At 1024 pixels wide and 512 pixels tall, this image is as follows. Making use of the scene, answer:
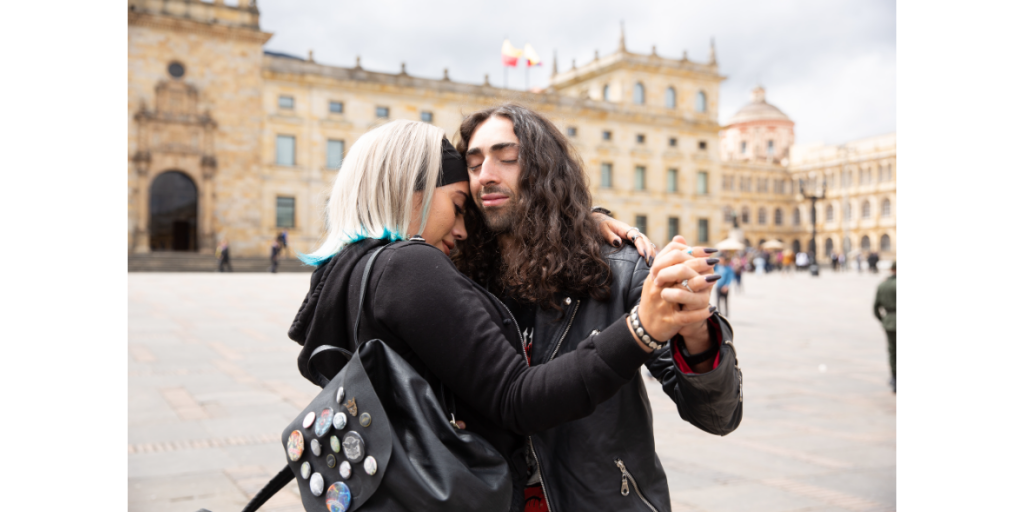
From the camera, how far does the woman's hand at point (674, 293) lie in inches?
48.2

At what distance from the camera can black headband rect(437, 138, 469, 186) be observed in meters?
1.68

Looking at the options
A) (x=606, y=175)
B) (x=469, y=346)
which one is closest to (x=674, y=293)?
(x=469, y=346)

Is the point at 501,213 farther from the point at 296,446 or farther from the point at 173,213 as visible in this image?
the point at 173,213

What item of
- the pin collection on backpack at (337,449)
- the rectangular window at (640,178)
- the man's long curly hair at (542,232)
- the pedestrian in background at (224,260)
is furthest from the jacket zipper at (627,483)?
the rectangular window at (640,178)

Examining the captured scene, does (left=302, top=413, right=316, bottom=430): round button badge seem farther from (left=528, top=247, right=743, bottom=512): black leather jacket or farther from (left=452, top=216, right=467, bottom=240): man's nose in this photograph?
(left=452, top=216, right=467, bottom=240): man's nose

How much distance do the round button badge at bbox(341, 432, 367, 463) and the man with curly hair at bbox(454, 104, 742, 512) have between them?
0.38 metres

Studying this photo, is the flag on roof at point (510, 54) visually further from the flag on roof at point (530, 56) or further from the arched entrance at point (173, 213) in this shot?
the arched entrance at point (173, 213)

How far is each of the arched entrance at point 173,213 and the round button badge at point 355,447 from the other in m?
37.3

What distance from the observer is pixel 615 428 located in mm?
1646

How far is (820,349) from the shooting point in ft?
34.0

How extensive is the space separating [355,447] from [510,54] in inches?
1502
